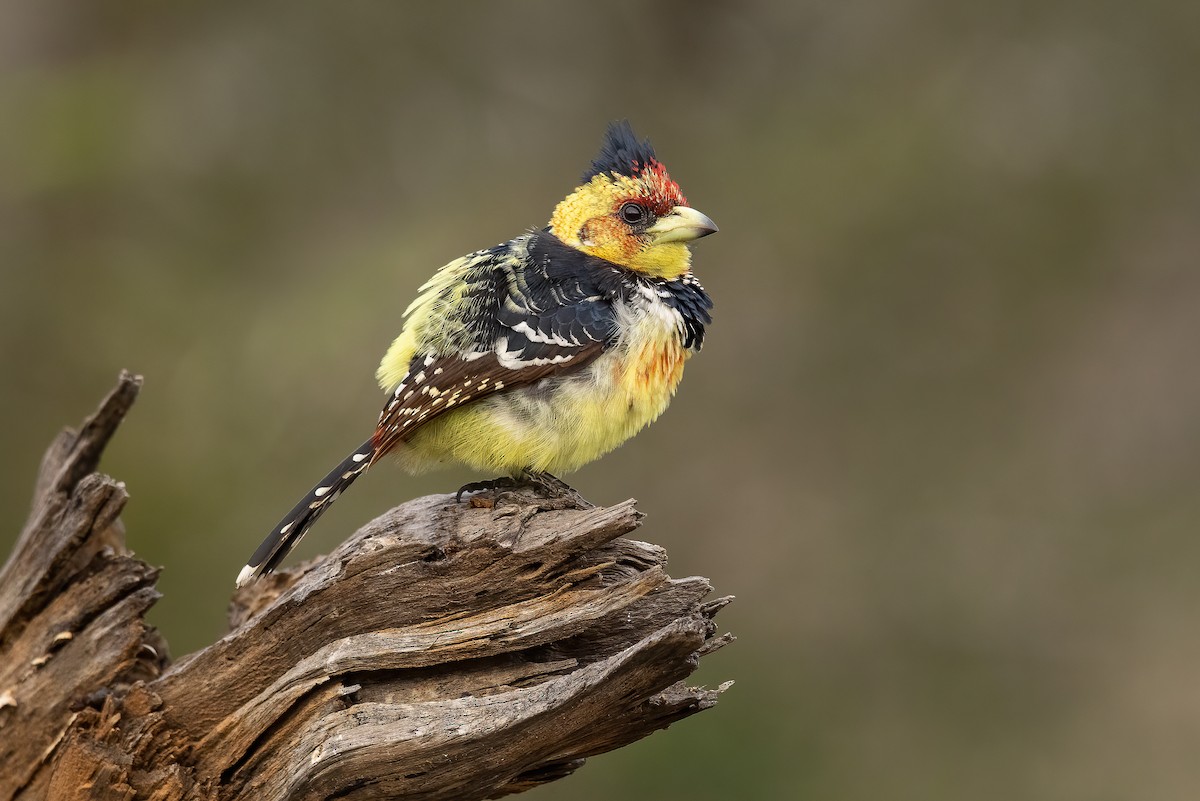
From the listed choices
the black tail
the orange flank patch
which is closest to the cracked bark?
the black tail

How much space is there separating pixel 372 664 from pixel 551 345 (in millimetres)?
1276

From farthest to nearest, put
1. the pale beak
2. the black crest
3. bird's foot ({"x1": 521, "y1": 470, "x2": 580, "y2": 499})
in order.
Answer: the black crest
the pale beak
bird's foot ({"x1": 521, "y1": 470, "x2": 580, "y2": 499})

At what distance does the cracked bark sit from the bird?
0.23 meters

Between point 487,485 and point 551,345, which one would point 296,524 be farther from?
point 551,345

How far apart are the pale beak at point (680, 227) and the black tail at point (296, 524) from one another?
1402mm

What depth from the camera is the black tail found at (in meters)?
4.54

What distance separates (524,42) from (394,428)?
5.48 metres

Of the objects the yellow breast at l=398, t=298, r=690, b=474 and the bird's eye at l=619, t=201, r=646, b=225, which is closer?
the yellow breast at l=398, t=298, r=690, b=474

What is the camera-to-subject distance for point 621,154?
5.14m

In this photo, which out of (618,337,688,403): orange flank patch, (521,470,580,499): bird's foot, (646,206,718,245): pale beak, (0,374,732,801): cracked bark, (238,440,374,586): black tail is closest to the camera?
(0,374,732,801): cracked bark

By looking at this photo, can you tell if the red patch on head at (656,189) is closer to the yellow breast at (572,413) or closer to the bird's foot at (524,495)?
the yellow breast at (572,413)

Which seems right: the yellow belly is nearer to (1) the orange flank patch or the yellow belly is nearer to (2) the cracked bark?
(1) the orange flank patch

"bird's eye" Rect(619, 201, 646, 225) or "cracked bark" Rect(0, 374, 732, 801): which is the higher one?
"bird's eye" Rect(619, 201, 646, 225)

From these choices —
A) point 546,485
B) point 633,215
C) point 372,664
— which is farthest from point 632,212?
point 372,664
